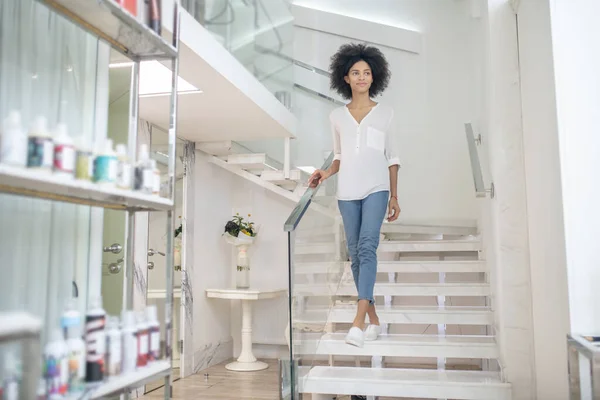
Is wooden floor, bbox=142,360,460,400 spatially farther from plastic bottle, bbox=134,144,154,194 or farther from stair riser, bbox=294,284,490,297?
plastic bottle, bbox=134,144,154,194

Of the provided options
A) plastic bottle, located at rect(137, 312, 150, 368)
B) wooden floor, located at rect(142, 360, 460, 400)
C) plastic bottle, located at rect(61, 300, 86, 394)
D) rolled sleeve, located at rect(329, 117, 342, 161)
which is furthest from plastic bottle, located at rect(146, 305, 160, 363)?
wooden floor, located at rect(142, 360, 460, 400)

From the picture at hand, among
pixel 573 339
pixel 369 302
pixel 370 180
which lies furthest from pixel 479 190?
pixel 573 339

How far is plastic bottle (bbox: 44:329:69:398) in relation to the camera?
151 cm

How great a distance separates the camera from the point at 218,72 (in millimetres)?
3855

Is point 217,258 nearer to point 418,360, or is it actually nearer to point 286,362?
point 418,360

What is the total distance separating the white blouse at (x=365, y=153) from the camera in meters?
3.30

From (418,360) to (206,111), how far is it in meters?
3.18

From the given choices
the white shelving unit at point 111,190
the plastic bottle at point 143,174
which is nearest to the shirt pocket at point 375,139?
the white shelving unit at point 111,190

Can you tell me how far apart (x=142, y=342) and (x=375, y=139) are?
76.0 inches

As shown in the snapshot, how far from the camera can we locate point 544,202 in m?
2.83

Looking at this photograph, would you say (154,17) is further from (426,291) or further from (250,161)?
(250,161)

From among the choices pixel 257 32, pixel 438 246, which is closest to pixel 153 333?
pixel 438 246

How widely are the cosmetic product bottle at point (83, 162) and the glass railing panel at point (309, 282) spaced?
4.48ft

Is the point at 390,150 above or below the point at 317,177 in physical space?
above
